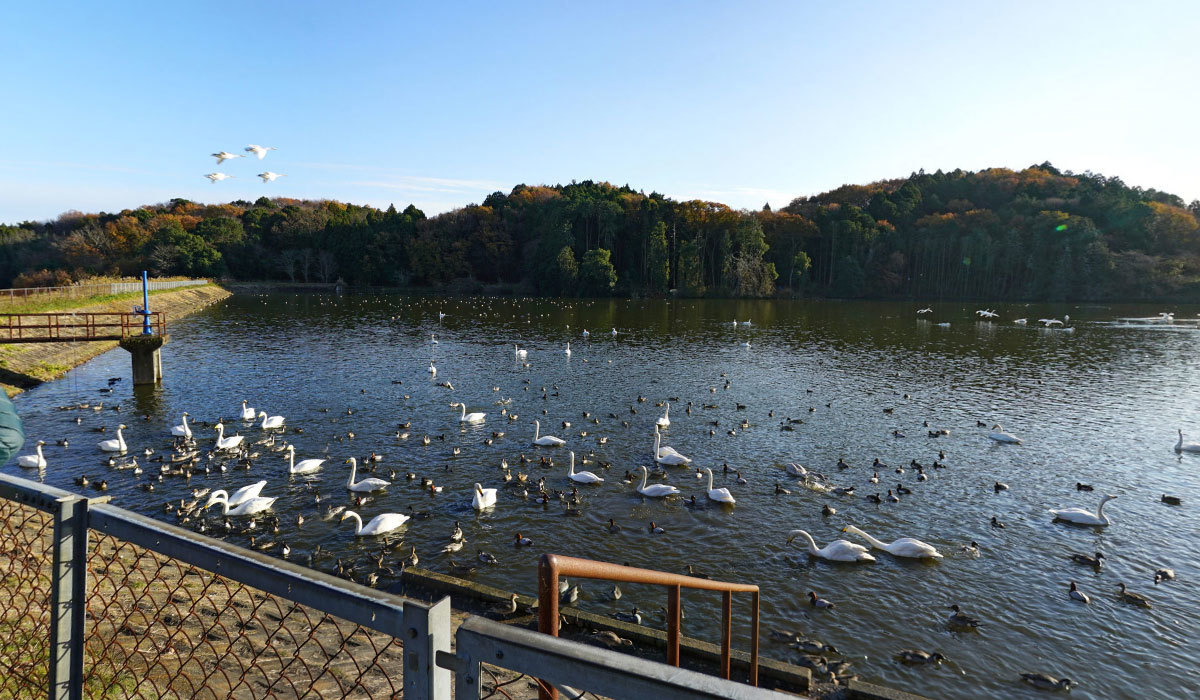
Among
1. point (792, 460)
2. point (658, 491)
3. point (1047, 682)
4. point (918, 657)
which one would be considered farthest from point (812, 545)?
point (792, 460)

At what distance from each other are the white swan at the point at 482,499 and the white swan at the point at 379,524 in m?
1.75

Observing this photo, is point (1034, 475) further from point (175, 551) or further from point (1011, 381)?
point (175, 551)

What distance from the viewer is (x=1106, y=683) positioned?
10133 mm

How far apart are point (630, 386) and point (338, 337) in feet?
88.1

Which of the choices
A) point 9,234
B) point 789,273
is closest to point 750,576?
point 789,273

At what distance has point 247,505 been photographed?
15258 millimetres

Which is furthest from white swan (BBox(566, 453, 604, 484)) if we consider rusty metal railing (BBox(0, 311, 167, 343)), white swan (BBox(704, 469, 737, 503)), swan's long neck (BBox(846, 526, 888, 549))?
rusty metal railing (BBox(0, 311, 167, 343))

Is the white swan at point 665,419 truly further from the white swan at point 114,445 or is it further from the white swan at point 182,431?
the white swan at point 114,445

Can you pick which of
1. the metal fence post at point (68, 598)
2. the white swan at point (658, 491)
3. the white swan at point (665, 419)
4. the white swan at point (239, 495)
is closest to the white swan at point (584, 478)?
the white swan at point (658, 491)

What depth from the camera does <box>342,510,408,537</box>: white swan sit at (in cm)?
1436

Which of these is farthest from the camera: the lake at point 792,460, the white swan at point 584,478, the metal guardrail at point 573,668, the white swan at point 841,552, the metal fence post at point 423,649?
the white swan at point 584,478

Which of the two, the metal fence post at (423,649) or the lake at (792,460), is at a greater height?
the metal fence post at (423,649)

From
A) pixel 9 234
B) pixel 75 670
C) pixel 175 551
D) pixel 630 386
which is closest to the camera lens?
pixel 175 551

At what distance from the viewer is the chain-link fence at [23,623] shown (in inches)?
175
